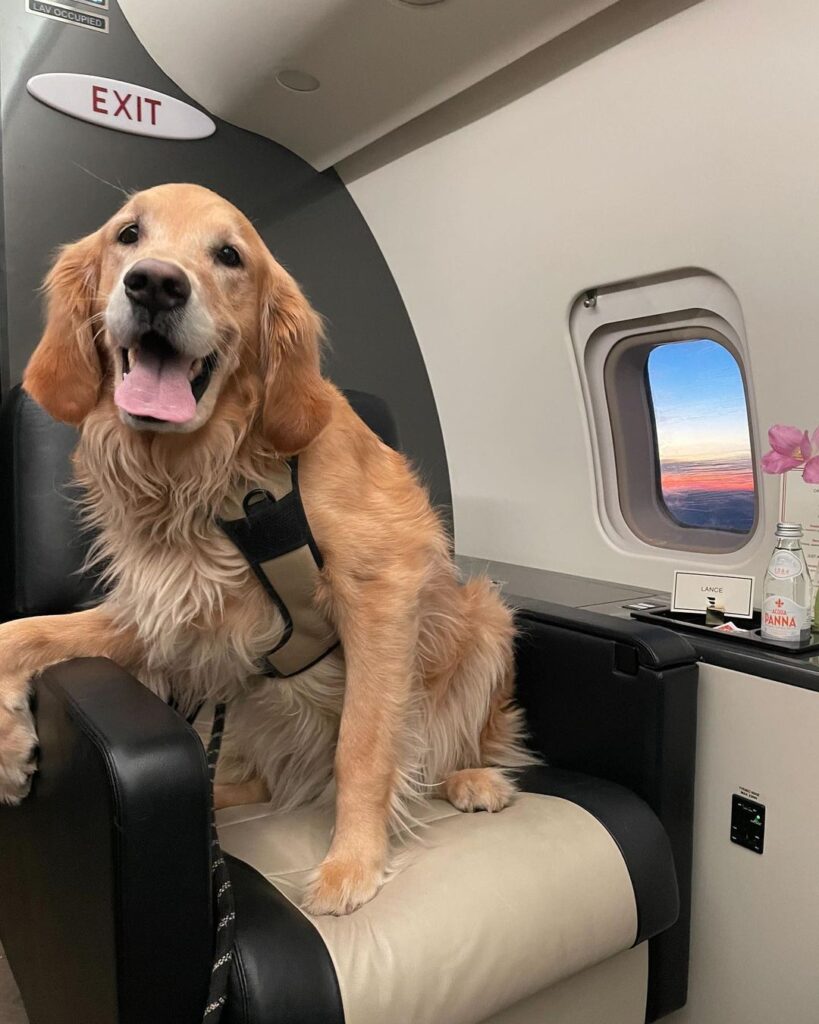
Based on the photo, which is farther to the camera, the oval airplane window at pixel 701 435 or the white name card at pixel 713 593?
the oval airplane window at pixel 701 435

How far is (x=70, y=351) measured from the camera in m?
1.21

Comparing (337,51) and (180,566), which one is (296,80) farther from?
(180,566)

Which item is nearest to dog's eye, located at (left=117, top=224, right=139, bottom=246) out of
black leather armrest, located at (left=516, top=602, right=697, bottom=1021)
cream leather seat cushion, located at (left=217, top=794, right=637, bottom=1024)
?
cream leather seat cushion, located at (left=217, top=794, right=637, bottom=1024)

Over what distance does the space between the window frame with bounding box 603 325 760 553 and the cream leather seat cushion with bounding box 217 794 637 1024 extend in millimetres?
1284

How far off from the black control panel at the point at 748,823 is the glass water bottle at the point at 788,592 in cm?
29

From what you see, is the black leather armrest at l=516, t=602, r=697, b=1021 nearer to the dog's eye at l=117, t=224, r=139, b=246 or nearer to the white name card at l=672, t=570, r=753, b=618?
the white name card at l=672, t=570, r=753, b=618

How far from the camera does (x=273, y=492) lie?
1243mm

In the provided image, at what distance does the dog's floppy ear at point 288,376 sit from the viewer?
1.23m

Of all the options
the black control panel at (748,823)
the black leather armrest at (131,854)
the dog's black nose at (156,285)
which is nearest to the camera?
the black leather armrest at (131,854)

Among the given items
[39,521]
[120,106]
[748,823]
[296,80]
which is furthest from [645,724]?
[120,106]

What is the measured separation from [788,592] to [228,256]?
1126 mm

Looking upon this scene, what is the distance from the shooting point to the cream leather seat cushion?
3.28 feet

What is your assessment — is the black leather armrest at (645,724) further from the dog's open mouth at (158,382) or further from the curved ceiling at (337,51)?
the curved ceiling at (337,51)

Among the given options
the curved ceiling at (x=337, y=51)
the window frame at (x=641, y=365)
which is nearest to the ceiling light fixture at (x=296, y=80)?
the curved ceiling at (x=337, y=51)
